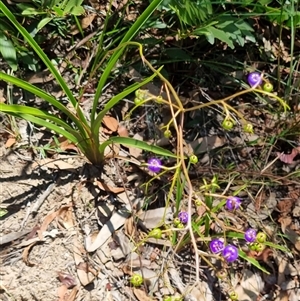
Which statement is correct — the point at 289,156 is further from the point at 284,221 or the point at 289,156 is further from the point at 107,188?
the point at 107,188

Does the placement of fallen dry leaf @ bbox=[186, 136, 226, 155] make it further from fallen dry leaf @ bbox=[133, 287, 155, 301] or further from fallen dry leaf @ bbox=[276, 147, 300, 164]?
fallen dry leaf @ bbox=[133, 287, 155, 301]

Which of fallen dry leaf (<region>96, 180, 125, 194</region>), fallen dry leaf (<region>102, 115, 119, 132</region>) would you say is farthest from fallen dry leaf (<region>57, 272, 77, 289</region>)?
fallen dry leaf (<region>102, 115, 119, 132</region>)

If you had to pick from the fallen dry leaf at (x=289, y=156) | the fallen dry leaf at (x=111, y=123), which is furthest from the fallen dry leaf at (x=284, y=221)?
the fallen dry leaf at (x=111, y=123)

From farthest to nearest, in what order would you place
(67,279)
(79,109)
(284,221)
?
(284,221), (67,279), (79,109)

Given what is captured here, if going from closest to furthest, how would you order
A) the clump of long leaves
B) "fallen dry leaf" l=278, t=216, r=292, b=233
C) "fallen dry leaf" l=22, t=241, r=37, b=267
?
the clump of long leaves, "fallen dry leaf" l=22, t=241, r=37, b=267, "fallen dry leaf" l=278, t=216, r=292, b=233

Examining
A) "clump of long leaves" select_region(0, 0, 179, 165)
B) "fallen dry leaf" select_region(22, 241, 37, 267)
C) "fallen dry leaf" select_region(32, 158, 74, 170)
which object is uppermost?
"clump of long leaves" select_region(0, 0, 179, 165)

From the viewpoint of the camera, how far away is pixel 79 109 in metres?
1.54

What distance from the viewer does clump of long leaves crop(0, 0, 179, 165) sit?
148 cm

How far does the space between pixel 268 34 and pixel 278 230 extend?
70 cm

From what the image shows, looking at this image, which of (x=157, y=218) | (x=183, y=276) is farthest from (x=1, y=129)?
(x=183, y=276)

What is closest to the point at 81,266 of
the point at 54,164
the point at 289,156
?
the point at 54,164

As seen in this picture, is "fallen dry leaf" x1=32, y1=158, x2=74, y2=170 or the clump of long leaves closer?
the clump of long leaves

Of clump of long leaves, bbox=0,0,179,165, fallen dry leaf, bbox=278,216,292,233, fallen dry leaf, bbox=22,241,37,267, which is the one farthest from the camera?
fallen dry leaf, bbox=278,216,292,233

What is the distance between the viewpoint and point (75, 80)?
1.90 m
